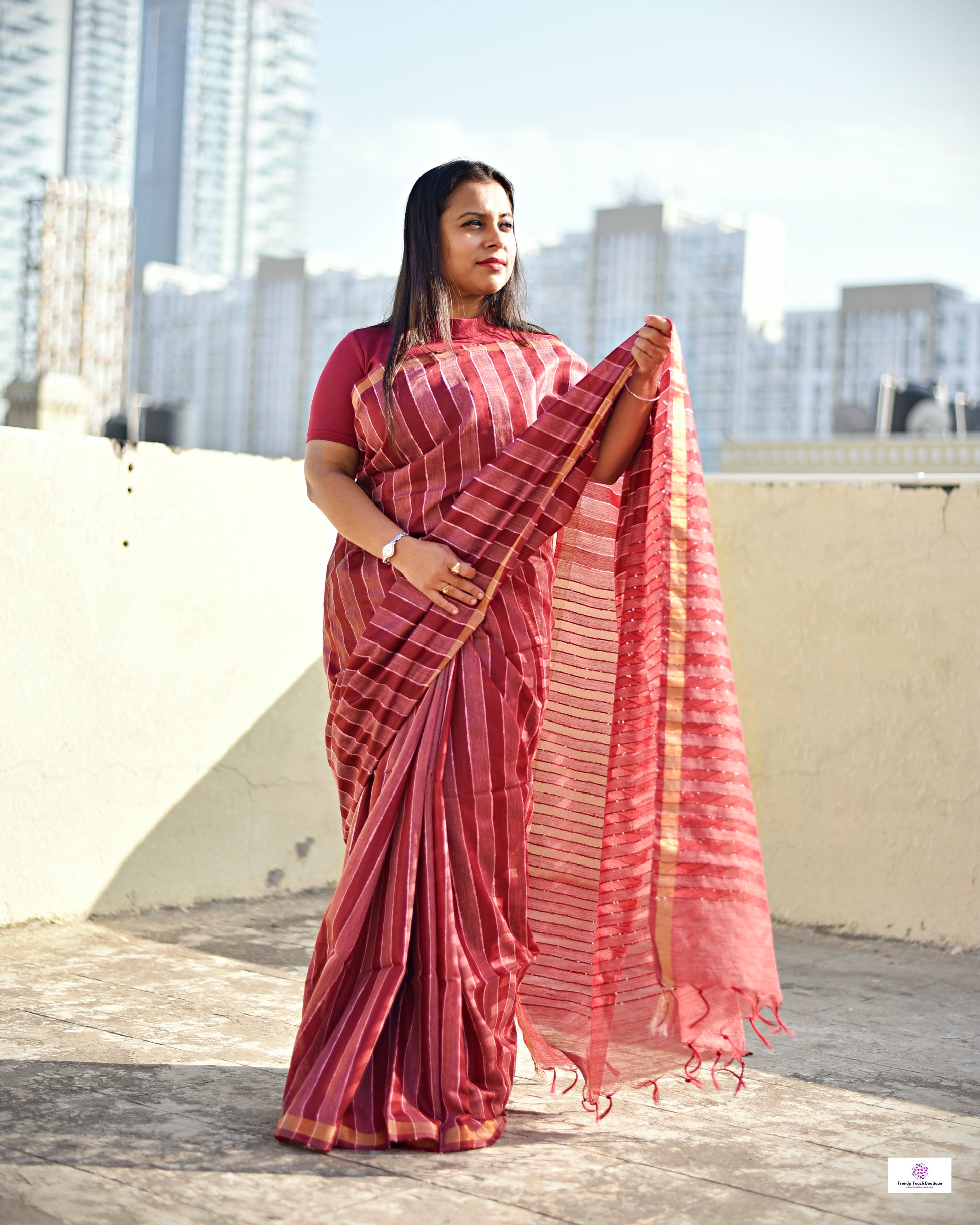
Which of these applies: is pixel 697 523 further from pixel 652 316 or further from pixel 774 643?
pixel 774 643

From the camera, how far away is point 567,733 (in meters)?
2.46

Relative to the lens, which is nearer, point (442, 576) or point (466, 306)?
point (442, 576)

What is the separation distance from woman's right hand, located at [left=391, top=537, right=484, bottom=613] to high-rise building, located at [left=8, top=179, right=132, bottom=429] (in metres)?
53.2

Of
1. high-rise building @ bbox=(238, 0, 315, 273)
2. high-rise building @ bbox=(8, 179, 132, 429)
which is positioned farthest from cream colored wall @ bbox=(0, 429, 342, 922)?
high-rise building @ bbox=(238, 0, 315, 273)

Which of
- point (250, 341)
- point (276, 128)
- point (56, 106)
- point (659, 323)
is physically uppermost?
point (276, 128)

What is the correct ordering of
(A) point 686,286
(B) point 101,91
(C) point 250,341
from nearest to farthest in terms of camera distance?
(A) point 686,286 < (C) point 250,341 < (B) point 101,91

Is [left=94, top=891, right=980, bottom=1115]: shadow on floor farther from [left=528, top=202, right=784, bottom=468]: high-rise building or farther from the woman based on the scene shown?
[left=528, top=202, right=784, bottom=468]: high-rise building

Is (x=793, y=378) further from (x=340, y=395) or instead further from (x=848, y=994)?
(x=340, y=395)

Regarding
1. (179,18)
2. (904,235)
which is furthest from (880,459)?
(179,18)

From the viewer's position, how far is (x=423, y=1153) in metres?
2.11

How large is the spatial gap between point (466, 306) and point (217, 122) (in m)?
126

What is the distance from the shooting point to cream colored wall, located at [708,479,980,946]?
3.98 m

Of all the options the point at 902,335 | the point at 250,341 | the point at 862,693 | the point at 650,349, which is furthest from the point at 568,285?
the point at 650,349

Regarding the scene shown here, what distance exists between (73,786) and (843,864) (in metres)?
2.26
